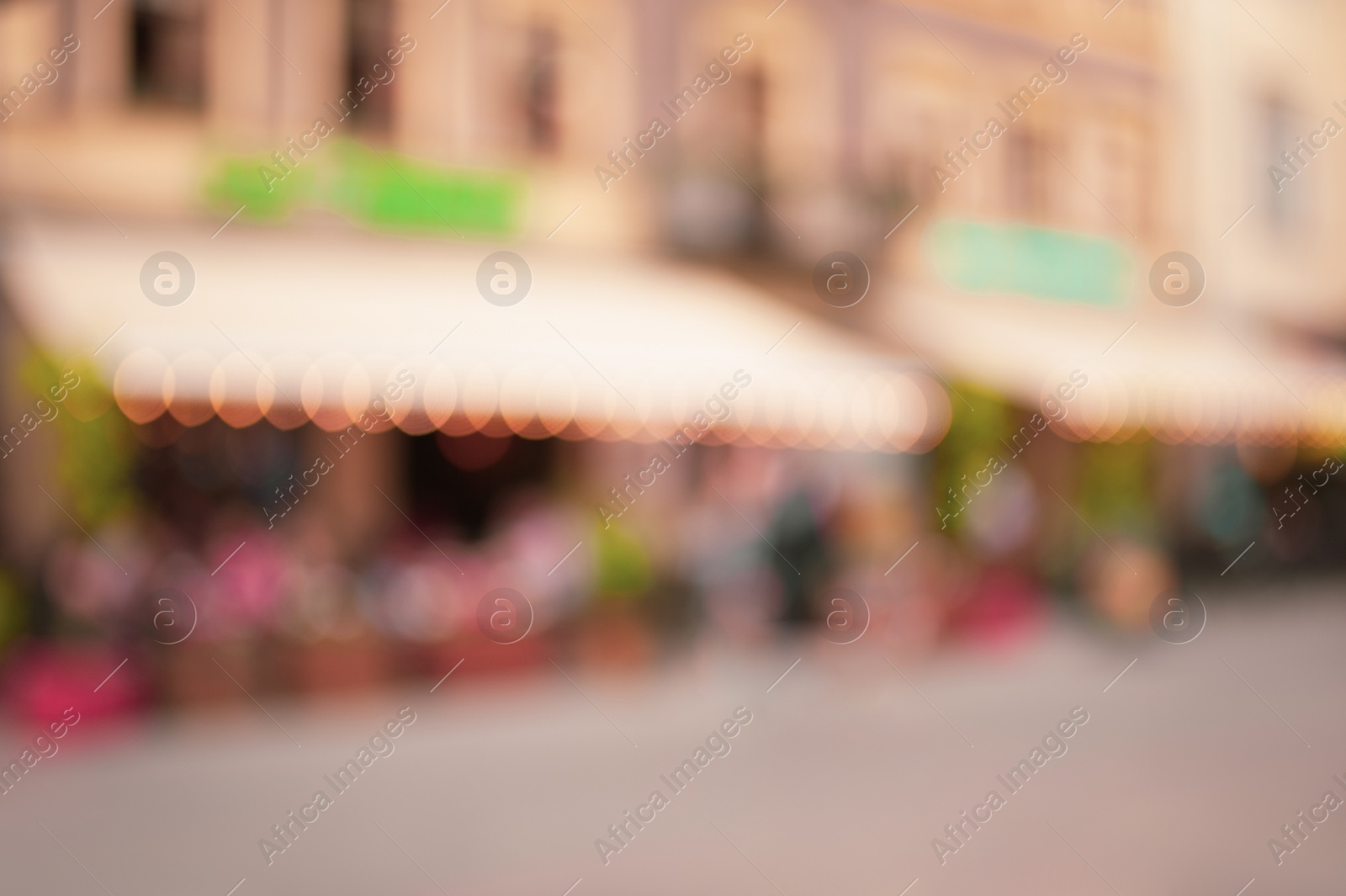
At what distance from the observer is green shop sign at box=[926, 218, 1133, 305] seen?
15273 mm

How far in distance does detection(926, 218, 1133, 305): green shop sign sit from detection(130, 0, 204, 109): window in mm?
9631

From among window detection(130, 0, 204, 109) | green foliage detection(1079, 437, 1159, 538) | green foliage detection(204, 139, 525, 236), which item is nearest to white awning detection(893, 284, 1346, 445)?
green foliage detection(1079, 437, 1159, 538)

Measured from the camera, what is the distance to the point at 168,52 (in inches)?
426

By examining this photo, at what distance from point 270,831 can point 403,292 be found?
18.3 ft

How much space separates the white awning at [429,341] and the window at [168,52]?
5.35ft

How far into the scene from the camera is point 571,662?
8.85m

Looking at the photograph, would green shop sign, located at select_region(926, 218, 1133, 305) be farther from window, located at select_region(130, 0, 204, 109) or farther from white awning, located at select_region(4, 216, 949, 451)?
window, located at select_region(130, 0, 204, 109)

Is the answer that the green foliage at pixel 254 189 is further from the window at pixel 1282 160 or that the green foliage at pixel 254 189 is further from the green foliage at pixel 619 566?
the window at pixel 1282 160

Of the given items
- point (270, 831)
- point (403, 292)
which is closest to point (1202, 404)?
point (403, 292)

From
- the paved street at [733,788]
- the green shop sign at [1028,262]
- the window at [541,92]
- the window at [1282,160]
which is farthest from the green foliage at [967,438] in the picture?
the window at [1282,160]

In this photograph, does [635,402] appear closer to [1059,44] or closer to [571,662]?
[571,662]

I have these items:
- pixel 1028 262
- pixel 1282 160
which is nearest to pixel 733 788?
pixel 1028 262

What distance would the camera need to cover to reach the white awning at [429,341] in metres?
7.81

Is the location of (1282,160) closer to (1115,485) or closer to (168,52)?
(1115,485)
